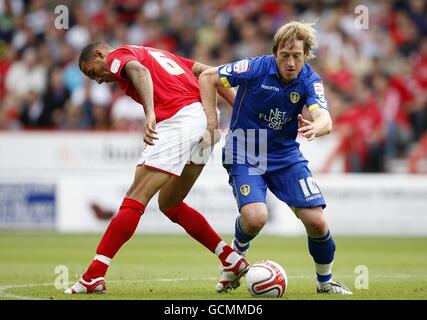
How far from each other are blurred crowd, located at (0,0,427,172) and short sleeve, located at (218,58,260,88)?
9.51 metres

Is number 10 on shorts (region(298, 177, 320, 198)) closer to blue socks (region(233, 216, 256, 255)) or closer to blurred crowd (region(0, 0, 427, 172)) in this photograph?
blue socks (region(233, 216, 256, 255))

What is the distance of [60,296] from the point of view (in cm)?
733

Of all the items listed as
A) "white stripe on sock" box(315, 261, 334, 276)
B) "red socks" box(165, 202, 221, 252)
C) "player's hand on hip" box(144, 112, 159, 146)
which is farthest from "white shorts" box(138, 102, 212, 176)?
"white stripe on sock" box(315, 261, 334, 276)

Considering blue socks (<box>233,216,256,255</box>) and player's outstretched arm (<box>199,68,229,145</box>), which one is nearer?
player's outstretched arm (<box>199,68,229,145</box>)

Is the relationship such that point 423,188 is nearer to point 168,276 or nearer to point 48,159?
point 48,159

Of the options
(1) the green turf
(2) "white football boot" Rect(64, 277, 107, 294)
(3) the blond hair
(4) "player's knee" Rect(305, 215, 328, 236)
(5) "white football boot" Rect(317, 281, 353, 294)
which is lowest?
(1) the green turf

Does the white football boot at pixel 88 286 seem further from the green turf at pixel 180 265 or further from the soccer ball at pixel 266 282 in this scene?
the soccer ball at pixel 266 282

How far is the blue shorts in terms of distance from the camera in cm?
774

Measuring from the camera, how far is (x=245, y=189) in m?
7.80

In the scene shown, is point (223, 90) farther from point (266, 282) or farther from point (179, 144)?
point (266, 282)

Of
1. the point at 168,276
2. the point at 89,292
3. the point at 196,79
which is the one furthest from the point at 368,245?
the point at 89,292

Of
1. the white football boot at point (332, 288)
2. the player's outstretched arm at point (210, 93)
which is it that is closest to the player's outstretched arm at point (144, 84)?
the player's outstretched arm at point (210, 93)

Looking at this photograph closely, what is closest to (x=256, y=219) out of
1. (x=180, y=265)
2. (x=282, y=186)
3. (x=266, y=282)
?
(x=282, y=186)

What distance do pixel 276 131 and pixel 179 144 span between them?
2.75ft
